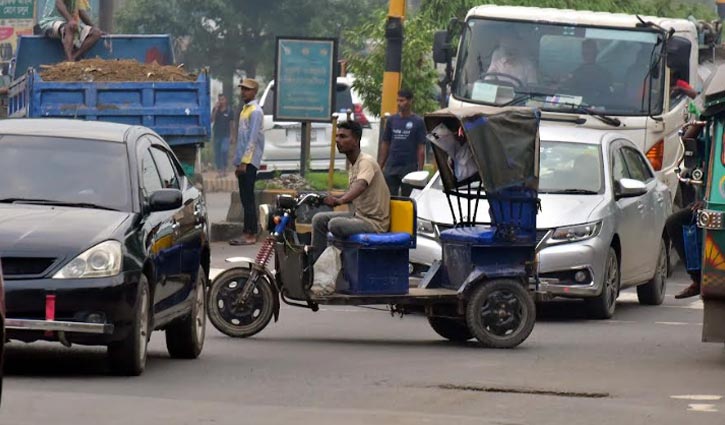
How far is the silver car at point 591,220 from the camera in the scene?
16438mm

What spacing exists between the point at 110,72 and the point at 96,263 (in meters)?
11.6

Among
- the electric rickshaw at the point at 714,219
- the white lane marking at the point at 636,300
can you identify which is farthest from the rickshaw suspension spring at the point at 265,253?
the white lane marking at the point at 636,300

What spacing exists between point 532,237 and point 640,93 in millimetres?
8205

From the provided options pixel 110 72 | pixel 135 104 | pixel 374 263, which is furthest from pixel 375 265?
pixel 110 72

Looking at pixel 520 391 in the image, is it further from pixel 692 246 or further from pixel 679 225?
pixel 679 225

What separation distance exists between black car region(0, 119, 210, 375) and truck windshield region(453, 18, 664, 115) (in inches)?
379

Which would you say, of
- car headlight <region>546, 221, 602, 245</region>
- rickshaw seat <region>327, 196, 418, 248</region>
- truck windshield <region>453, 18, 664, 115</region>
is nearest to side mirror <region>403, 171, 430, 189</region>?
car headlight <region>546, 221, 602, 245</region>

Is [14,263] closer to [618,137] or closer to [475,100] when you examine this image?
[618,137]

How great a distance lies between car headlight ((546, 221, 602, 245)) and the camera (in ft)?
54.2

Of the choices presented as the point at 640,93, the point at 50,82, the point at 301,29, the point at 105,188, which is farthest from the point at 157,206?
the point at 301,29

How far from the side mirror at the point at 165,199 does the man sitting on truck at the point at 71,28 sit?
43.3 ft

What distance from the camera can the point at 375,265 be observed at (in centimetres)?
1464

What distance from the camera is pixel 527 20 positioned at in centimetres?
2316

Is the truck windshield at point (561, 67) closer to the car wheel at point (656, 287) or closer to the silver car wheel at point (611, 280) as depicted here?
the car wheel at point (656, 287)
